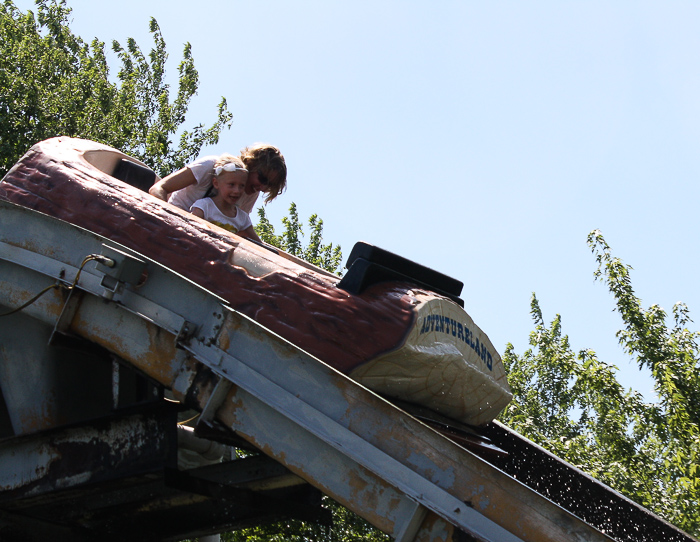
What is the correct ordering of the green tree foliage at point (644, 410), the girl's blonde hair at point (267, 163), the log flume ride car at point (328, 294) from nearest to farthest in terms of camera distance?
the log flume ride car at point (328, 294) → the girl's blonde hair at point (267, 163) → the green tree foliage at point (644, 410)

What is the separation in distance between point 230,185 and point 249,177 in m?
0.17

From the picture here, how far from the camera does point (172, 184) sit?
4070mm

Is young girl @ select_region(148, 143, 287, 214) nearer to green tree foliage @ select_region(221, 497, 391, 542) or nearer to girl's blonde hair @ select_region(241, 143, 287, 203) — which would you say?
girl's blonde hair @ select_region(241, 143, 287, 203)

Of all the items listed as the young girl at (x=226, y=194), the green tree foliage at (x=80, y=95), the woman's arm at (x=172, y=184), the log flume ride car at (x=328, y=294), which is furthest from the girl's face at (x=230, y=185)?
the green tree foliage at (x=80, y=95)

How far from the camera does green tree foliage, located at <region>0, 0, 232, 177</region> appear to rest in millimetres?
13531

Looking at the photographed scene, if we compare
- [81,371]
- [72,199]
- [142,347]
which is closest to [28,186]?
[72,199]

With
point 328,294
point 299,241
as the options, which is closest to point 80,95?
point 299,241

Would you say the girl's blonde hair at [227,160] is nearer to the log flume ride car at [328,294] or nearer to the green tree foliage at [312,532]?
the log flume ride car at [328,294]

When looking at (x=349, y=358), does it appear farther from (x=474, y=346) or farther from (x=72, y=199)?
(x=72, y=199)

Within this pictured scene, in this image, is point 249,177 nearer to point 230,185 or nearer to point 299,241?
point 230,185

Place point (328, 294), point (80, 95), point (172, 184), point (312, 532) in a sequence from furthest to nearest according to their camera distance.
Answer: point (80, 95), point (312, 532), point (172, 184), point (328, 294)

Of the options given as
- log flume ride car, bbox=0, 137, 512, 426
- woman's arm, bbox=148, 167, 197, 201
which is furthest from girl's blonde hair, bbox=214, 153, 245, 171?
log flume ride car, bbox=0, 137, 512, 426

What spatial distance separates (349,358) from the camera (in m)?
2.86

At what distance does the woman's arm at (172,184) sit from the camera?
4.02m
